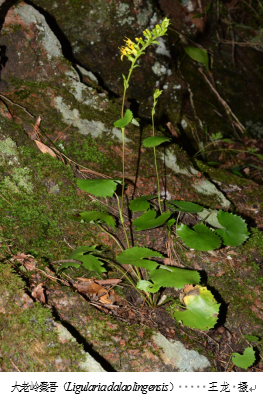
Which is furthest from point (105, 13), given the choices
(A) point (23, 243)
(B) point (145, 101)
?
(A) point (23, 243)

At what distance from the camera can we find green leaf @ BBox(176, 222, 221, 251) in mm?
1721

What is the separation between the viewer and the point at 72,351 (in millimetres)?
1470

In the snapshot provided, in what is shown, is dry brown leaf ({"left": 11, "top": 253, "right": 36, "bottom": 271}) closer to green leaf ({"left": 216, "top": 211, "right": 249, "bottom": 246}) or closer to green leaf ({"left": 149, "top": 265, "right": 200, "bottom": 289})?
green leaf ({"left": 149, "top": 265, "right": 200, "bottom": 289})

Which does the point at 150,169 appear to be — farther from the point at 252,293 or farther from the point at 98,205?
the point at 252,293

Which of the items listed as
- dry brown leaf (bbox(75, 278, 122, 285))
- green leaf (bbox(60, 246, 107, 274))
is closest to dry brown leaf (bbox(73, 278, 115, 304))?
dry brown leaf (bbox(75, 278, 122, 285))

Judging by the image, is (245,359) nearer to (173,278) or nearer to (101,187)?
(173,278)

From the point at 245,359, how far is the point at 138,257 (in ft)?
2.64

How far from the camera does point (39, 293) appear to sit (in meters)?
1.64

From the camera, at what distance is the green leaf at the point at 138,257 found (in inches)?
63.5

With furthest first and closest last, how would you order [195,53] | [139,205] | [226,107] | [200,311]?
[226,107] → [195,53] → [139,205] → [200,311]

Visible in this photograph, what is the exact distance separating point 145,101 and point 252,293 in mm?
2515

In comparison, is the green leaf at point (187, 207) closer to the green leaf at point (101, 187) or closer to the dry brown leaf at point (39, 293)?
the green leaf at point (101, 187)

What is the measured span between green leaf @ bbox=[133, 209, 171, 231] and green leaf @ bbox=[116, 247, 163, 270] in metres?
0.16

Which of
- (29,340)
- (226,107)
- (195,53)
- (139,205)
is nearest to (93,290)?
(29,340)
